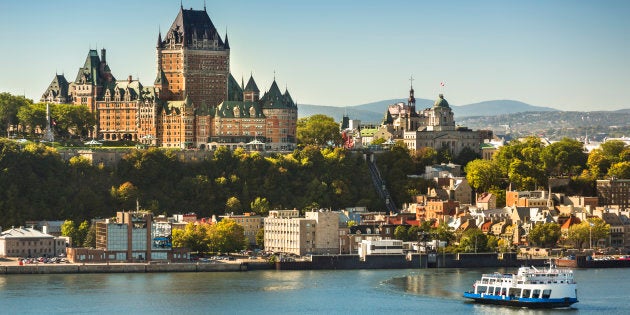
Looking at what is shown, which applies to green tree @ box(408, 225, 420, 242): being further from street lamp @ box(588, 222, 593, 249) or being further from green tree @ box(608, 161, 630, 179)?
green tree @ box(608, 161, 630, 179)

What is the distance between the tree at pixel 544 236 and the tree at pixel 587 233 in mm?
1295

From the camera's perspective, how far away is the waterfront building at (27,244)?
128m

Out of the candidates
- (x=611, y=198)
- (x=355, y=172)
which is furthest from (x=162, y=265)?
(x=611, y=198)

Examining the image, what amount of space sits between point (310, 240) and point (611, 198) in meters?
37.5

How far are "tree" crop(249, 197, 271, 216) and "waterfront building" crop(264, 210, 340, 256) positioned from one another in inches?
485

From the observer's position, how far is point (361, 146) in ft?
559

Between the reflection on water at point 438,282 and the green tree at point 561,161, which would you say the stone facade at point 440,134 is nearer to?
the green tree at point 561,161

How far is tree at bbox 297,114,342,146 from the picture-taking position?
562ft

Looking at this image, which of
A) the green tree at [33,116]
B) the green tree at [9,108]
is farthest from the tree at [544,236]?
the green tree at [9,108]

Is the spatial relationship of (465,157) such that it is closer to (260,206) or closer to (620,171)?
(620,171)

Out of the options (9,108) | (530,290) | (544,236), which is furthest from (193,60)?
(530,290)

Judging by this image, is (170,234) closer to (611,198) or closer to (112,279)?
(112,279)

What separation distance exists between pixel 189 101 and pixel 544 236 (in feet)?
136

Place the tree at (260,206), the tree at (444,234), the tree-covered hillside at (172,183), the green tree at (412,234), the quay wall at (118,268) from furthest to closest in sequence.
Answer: the tree at (260,206) → the tree-covered hillside at (172,183) → the green tree at (412,234) → the tree at (444,234) → the quay wall at (118,268)
